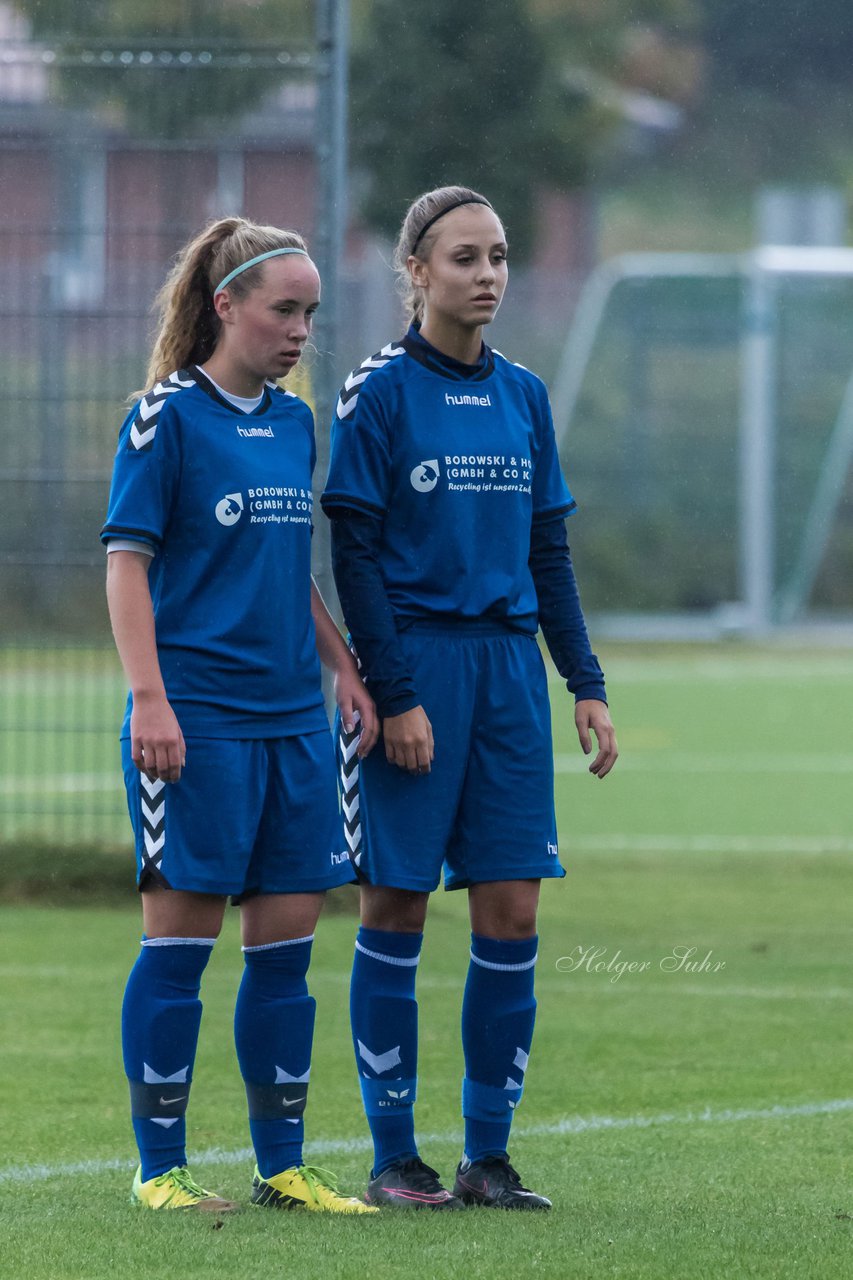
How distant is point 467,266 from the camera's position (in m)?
4.18

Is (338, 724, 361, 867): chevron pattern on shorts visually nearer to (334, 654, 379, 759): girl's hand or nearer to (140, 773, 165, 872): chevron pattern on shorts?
(334, 654, 379, 759): girl's hand

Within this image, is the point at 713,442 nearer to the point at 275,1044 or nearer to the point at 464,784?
the point at 464,784

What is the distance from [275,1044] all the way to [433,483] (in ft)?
3.42

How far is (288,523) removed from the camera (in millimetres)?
4082

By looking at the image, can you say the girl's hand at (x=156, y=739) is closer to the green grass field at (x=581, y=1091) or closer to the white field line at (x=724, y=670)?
the green grass field at (x=581, y=1091)

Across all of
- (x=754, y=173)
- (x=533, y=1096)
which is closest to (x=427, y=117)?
(x=754, y=173)

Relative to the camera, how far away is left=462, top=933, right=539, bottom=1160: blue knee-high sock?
13.9ft

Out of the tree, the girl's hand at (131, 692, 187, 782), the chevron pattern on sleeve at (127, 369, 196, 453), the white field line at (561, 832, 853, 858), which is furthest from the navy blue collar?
the tree

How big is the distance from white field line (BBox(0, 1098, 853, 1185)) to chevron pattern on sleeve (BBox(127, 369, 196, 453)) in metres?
1.47

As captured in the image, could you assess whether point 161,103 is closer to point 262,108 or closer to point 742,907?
point 262,108

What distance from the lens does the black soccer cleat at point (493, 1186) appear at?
163 inches

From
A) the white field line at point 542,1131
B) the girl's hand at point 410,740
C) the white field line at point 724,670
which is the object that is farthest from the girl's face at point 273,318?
the white field line at point 724,670

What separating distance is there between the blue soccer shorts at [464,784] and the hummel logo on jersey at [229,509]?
40 cm

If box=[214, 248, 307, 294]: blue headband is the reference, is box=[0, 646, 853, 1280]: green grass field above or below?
below
